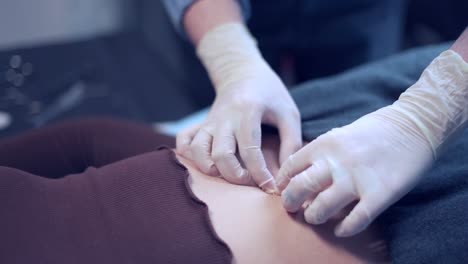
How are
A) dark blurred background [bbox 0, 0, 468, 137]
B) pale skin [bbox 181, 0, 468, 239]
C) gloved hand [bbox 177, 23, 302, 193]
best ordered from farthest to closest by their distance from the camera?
1. dark blurred background [bbox 0, 0, 468, 137]
2. gloved hand [bbox 177, 23, 302, 193]
3. pale skin [bbox 181, 0, 468, 239]

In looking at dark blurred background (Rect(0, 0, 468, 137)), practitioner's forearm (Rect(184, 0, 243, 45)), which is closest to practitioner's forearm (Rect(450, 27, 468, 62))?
practitioner's forearm (Rect(184, 0, 243, 45))

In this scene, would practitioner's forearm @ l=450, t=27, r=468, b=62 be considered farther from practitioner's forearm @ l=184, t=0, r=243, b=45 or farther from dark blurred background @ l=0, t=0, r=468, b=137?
dark blurred background @ l=0, t=0, r=468, b=137

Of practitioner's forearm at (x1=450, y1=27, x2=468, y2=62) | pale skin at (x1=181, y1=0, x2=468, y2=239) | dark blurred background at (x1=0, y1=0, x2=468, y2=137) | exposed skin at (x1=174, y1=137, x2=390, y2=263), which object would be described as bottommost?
dark blurred background at (x1=0, y1=0, x2=468, y2=137)

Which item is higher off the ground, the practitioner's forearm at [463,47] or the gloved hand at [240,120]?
the practitioner's forearm at [463,47]

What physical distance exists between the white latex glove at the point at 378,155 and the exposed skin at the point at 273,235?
0.09ft

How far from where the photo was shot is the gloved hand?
0.81m

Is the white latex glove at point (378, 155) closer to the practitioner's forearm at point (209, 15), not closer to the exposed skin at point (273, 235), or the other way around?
the exposed skin at point (273, 235)

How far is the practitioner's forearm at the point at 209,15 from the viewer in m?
1.06

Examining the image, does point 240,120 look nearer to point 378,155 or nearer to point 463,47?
point 378,155

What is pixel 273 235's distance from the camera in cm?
70

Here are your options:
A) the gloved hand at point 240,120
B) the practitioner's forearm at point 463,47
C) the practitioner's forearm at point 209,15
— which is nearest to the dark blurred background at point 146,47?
the practitioner's forearm at point 209,15

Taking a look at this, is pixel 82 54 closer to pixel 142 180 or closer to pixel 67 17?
pixel 67 17

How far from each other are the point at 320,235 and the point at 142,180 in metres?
0.28

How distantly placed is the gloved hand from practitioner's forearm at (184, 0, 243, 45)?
0.15ft
